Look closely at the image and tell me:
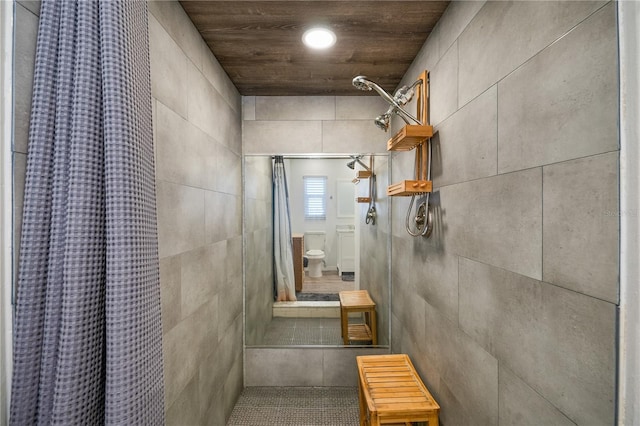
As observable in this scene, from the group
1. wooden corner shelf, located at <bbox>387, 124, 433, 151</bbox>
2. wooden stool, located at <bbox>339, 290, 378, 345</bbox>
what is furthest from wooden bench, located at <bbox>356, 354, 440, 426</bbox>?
wooden corner shelf, located at <bbox>387, 124, 433, 151</bbox>

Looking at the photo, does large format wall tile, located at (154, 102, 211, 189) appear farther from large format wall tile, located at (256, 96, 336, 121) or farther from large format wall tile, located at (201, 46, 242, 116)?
large format wall tile, located at (256, 96, 336, 121)

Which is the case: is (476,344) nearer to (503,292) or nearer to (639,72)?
(503,292)

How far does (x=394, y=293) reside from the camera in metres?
2.30

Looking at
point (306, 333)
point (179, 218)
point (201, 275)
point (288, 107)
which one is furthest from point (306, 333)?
point (288, 107)

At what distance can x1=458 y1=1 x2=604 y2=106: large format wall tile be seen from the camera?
0.72 metres

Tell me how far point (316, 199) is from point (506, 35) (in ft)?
5.25

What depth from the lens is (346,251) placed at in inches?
93.2

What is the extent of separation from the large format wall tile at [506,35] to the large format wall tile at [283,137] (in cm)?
131

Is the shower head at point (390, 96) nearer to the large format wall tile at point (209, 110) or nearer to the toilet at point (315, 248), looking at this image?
the large format wall tile at point (209, 110)

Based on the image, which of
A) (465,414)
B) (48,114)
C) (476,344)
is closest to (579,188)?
(476,344)

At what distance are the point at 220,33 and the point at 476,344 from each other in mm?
1869

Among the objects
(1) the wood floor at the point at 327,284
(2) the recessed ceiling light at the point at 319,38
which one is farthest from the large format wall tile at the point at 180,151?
(1) the wood floor at the point at 327,284

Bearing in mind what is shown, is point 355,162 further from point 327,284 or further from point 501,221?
point 501,221

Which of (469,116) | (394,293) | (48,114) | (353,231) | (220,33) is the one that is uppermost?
(220,33)
